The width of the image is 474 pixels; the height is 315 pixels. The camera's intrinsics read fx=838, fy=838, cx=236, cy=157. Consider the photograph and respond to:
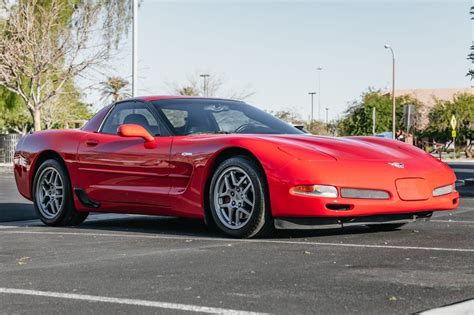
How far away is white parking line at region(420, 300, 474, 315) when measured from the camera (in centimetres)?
368

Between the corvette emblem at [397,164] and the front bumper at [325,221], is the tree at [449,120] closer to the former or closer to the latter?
the corvette emblem at [397,164]

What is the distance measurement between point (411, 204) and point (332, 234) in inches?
30.0

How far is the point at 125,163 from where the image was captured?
26.2 ft

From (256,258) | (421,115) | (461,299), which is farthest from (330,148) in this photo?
(421,115)

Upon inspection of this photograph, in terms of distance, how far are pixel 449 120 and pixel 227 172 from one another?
200 feet

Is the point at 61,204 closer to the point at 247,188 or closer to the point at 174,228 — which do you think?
the point at 174,228

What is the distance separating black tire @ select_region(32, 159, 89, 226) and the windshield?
1353 millimetres

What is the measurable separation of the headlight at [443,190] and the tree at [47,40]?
1132 inches

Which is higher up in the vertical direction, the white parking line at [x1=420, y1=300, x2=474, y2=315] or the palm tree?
the palm tree

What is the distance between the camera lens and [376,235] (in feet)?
23.7

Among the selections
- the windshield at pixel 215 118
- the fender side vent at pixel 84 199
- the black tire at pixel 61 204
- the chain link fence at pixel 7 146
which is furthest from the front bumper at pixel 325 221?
the chain link fence at pixel 7 146

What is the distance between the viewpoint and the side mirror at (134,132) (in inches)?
303

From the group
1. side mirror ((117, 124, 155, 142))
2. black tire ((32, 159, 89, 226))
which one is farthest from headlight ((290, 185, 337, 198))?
Answer: black tire ((32, 159, 89, 226))

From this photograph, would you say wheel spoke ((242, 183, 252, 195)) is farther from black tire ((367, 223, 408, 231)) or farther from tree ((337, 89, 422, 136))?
tree ((337, 89, 422, 136))
